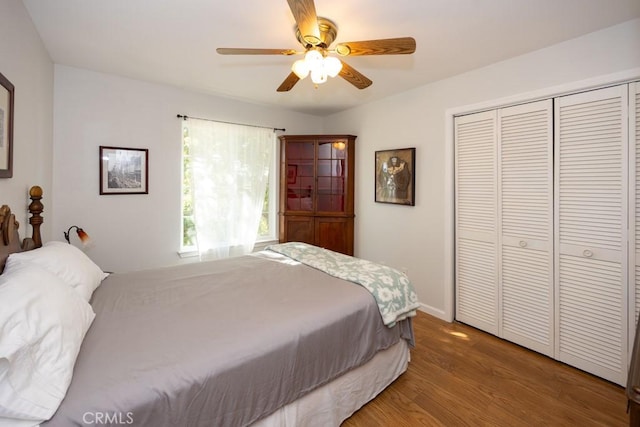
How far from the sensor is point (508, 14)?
1.94 metres

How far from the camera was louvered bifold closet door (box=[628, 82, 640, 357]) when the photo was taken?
6.61 ft

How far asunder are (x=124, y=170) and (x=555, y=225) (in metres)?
3.98

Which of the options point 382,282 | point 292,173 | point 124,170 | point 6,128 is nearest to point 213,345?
point 382,282

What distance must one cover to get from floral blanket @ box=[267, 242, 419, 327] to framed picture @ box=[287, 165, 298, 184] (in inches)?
69.2

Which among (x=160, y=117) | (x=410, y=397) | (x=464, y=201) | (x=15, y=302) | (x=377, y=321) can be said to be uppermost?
(x=160, y=117)

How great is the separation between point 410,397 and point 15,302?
2103 mm

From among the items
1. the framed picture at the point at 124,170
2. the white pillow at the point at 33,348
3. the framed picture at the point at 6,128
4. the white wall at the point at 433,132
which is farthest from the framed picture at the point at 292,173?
the white pillow at the point at 33,348

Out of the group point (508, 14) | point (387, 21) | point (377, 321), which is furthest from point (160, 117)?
point (508, 14)

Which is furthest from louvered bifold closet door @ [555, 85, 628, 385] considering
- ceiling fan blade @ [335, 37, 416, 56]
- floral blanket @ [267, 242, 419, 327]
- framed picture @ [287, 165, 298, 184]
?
framed picture @ [287, 165, 298, 184]

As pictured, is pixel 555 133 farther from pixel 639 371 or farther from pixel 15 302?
pixel 15 302

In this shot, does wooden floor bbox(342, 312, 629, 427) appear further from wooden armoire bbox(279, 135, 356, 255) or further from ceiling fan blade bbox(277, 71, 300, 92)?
ceiling fan blade bbox(277, 71, 300, 92)

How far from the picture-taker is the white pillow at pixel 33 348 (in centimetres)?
88

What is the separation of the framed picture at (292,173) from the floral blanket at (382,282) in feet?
5.77

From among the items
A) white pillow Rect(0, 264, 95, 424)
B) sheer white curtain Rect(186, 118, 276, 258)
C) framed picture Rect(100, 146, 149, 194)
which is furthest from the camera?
sheer white curtain Rect(186, 118, 276, 258)
